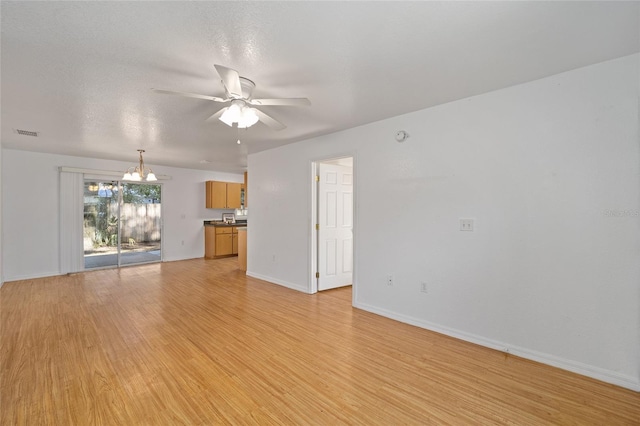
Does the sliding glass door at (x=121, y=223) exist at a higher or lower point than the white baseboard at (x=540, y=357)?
higher

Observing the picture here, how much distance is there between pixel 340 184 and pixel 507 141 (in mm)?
2608

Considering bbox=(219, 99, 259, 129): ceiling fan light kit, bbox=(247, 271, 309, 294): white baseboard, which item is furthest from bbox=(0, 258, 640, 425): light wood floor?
bbox=(219, 99, 259, 129): ceiling fan light kit

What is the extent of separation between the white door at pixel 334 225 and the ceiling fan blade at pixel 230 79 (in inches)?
101

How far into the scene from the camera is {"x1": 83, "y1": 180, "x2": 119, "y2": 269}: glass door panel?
610 centimetres

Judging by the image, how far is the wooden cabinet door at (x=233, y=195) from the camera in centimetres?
823

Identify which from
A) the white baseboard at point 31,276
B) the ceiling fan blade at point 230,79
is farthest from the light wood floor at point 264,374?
the ceiling fan blade at point 230,79

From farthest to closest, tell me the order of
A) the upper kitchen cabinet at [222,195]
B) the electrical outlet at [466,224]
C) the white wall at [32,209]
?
the upper kitchen cabinet at [222,195]
the white wall at [32,209]
the electrical outlet at [466,224]

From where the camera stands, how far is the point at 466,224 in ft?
9.33

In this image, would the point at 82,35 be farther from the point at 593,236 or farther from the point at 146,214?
the point at 146,214

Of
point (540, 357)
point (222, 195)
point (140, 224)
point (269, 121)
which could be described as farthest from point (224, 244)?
point (540, 357)

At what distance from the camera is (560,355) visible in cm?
233

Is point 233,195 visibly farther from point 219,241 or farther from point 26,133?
point 26,133

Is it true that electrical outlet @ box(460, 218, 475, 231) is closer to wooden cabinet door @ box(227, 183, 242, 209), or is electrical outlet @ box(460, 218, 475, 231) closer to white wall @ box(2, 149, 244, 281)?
white wall @ box(2, 149, 244, 281)

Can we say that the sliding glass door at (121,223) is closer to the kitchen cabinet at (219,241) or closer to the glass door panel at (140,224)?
the glass door panel at (140,224)
